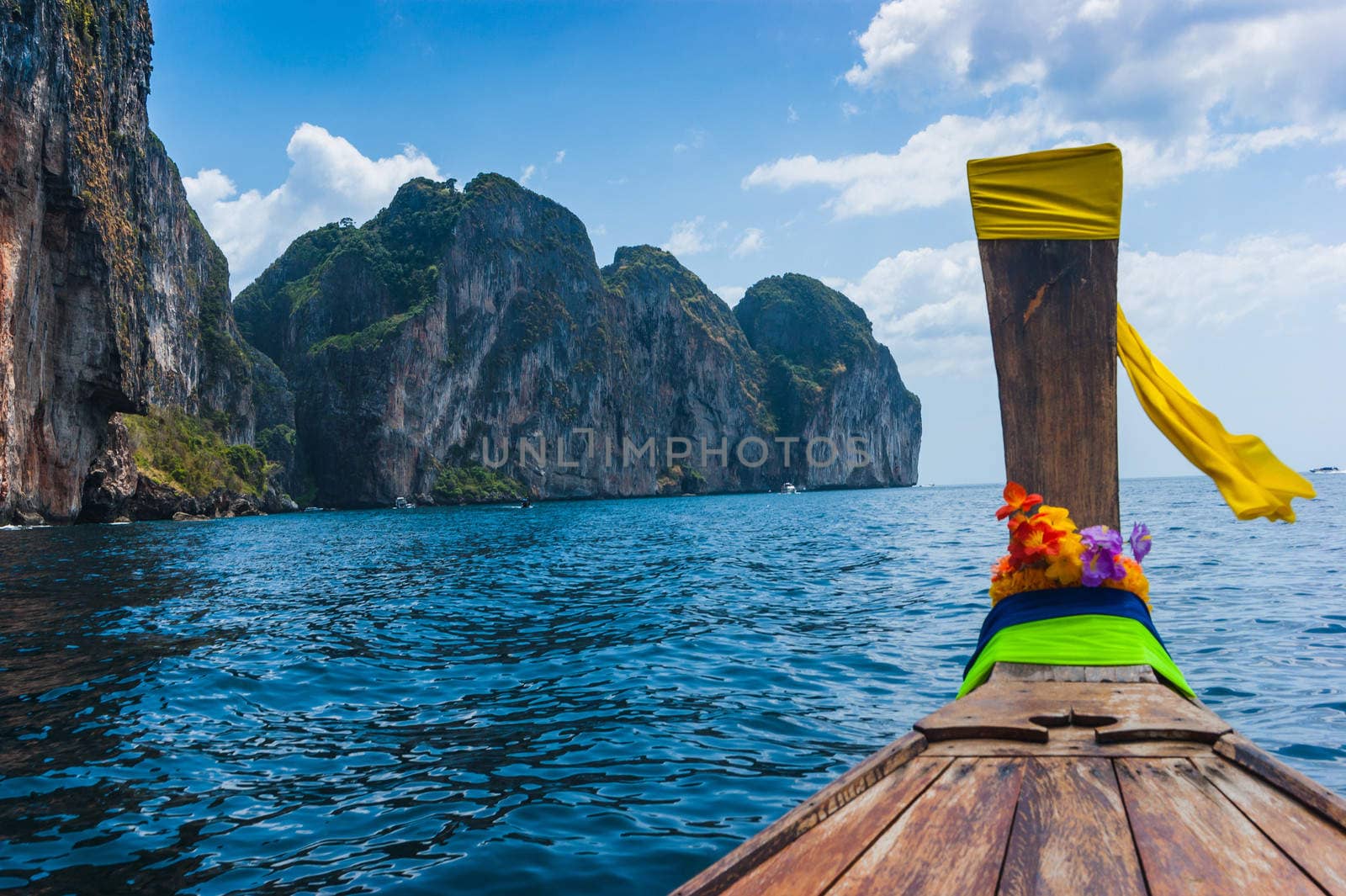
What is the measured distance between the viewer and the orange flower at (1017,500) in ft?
12.9

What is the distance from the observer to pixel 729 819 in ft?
15.4

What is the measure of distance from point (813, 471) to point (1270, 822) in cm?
16399

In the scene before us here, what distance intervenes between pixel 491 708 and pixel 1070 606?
510 cm

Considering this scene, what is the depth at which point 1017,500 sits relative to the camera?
13.1 ft

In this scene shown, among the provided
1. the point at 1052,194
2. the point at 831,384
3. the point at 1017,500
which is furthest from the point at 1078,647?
the point at 831,384

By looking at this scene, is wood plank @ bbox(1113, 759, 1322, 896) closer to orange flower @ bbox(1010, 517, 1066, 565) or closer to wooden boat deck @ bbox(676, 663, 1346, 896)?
wooden boat deck @ bbox(676, 663, 1346, 896)

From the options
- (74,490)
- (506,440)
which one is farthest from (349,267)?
(74,490)

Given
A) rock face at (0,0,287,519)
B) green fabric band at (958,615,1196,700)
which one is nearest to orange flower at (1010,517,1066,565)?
green fabric band at (958,615,1196,700)

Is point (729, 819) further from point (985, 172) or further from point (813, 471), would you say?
point (813, 471)

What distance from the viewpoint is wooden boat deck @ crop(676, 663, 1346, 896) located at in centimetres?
195

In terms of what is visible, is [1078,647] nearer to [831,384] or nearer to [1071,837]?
[1071,837]

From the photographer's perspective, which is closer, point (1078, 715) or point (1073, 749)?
point (1073, 749)

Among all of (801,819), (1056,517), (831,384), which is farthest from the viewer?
(831,384)

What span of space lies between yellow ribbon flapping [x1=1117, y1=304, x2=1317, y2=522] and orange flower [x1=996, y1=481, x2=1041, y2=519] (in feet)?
2.18
